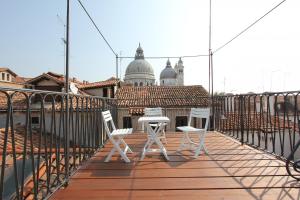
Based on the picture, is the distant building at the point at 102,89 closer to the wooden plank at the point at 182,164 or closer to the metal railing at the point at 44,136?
the metal railing at the point at 44,136

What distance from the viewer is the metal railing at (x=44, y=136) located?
63.0 inches

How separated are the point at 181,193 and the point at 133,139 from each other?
2.91m

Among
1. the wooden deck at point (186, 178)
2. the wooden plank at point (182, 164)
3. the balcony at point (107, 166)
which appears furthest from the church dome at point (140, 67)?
the wooden plank at point (182, 164)

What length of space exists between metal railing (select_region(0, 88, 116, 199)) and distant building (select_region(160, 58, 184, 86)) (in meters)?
62.7

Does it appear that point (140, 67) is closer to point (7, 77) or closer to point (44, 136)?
point (7, 77)

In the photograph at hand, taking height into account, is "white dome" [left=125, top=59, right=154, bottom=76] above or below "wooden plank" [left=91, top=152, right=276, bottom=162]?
above

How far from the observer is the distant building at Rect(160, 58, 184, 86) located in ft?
220

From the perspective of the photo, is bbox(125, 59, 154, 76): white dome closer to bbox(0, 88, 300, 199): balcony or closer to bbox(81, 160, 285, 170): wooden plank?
bbox(0, 88, 300, 199): balcony

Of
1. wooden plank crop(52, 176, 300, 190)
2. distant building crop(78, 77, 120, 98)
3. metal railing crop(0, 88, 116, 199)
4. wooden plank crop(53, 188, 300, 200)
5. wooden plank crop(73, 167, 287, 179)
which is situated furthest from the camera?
distant building crop(78, 77, 120, 98)

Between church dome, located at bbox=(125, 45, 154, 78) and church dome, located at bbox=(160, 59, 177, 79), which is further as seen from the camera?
church dome, located at bbox=(160, 59, 177, 79)

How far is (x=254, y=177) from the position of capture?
9.11 feet

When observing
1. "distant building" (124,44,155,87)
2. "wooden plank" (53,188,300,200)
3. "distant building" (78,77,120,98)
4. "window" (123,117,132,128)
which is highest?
"distant building" (124,44,155,87)

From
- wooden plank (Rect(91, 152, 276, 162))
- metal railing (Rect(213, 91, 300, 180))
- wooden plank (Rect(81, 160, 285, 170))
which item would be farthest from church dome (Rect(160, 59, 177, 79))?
wooden plank (Rect(81, 160, 285, 170))

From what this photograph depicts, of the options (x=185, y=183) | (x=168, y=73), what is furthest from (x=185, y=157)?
(x=168, y=73)
